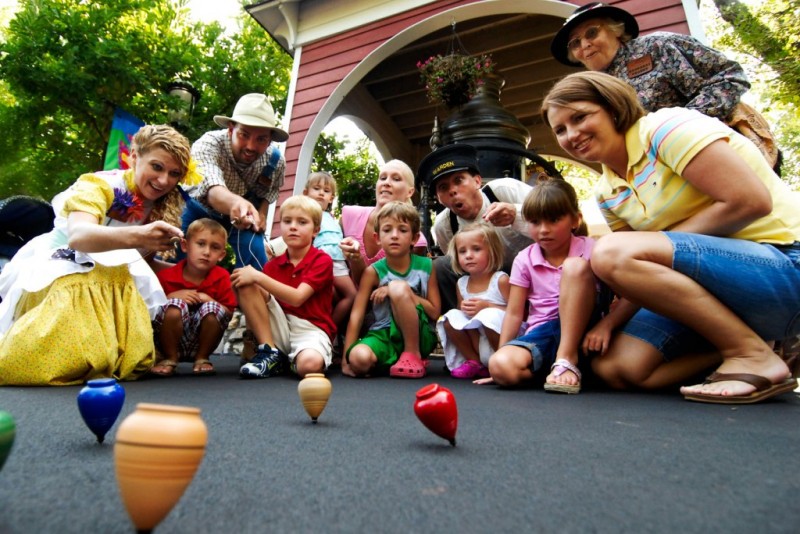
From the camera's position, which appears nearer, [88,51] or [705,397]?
[705,397]

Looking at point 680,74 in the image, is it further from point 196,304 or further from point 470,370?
point 196,304

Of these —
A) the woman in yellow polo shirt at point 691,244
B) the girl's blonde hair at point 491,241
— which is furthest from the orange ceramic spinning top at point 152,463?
the girl's blonde hair at point 491,241

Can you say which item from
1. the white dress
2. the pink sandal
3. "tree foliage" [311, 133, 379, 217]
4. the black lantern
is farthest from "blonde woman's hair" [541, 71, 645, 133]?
the black lantern

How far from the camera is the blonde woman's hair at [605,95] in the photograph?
190 cm

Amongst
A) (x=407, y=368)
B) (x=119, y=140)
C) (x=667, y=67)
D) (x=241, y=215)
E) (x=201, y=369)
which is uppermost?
(x=119, y=140)

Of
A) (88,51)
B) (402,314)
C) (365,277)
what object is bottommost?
(402,314)

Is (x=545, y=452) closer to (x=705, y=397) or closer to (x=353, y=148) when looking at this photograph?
(x=705, y=397)

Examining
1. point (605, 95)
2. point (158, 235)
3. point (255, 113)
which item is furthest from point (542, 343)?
point (255, 113)

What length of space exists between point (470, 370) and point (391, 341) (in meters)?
0.47

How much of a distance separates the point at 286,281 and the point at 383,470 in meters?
2.07

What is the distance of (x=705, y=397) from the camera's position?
1713mm

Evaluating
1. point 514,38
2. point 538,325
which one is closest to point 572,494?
point 538,325

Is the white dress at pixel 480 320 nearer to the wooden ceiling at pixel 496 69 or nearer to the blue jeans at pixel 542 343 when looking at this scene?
the blue jeans at pixel 542 343

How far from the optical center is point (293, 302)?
273 cm
